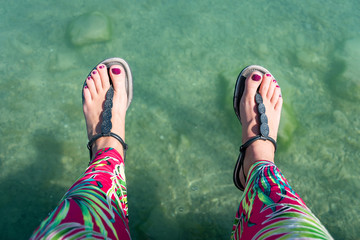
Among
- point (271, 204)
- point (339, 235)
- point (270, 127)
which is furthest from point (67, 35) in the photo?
point (339, 235)

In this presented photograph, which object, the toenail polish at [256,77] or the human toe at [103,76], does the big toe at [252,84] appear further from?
the human toe at [103,76]

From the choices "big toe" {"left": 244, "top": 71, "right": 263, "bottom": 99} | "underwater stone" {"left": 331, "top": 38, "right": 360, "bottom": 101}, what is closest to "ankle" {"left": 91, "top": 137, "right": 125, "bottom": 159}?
"big toe" {"left": 244, "top": 71, "right": 263, "bottom": 99}

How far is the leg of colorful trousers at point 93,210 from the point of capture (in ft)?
3.32

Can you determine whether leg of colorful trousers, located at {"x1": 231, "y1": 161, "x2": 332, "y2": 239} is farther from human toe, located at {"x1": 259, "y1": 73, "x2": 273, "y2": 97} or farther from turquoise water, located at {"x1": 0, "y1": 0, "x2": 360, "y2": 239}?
human toe, located at {"x1": 259, "y1": 73, "x2": 273, "y2": 97}

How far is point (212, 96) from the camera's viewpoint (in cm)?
241

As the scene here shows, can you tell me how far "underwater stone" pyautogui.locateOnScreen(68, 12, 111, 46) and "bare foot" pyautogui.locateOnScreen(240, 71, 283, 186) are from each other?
4.58 feet

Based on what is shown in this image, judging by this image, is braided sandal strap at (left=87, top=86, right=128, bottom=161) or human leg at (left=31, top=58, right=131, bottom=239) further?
braided sandal strap at (left=87, top=86, right=128, bottom=161)

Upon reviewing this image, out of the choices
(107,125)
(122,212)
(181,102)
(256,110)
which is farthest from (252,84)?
(122,212)

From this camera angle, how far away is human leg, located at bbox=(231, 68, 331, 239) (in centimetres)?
103

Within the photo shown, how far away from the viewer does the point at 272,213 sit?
44.1 inches

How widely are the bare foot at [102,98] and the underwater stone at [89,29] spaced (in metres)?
0.53

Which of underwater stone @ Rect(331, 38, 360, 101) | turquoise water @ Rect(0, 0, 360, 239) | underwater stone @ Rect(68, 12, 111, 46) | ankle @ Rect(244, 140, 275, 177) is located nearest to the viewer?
ankle @ Rect(244, 140, 275, 177)

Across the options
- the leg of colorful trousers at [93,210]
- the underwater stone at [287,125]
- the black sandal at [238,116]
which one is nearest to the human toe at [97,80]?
the leg of colorful trousers at [93,210]

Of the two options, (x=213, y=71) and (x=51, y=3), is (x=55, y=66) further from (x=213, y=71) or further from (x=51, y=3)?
(x=213, y=71)
